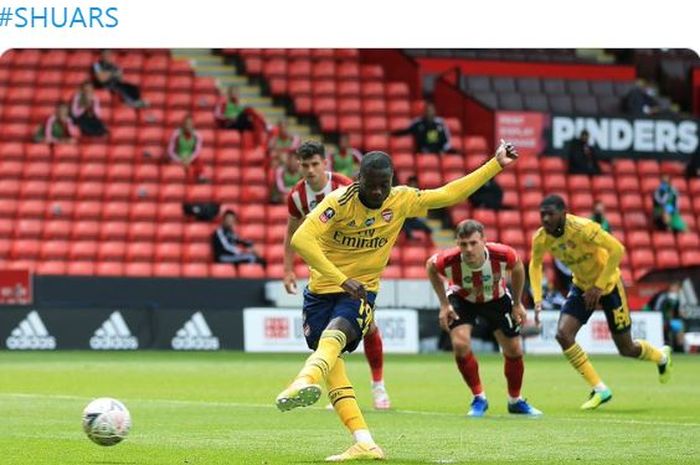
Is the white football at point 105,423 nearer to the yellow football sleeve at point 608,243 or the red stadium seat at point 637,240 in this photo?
the yellow football sleeve at point 608,243

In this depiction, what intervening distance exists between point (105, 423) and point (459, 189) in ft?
9.05

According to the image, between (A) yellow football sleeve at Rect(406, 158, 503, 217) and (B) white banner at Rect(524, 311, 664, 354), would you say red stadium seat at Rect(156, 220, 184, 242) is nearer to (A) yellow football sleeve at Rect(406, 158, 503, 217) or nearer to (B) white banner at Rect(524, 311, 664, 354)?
(B) white banner at Rect(524, 311, 664, 354)

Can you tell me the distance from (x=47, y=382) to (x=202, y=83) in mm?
16166

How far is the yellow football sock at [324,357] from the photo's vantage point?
9859 millimetres

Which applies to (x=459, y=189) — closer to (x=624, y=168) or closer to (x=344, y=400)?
(x=344, y=400)

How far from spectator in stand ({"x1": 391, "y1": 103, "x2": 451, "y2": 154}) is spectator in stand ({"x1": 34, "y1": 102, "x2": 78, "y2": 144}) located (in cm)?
676

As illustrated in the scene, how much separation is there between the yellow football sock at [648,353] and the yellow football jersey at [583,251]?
0.93 meters

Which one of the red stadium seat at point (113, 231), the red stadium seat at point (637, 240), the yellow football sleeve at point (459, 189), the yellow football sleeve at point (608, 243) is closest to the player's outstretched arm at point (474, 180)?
the yellow football sleeve at point (459, 189)

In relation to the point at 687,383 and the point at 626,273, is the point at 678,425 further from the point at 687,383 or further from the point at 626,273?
the point at 626,273

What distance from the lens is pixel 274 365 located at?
78.2ft

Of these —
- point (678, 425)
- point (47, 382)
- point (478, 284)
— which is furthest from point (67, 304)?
point (678, 425)

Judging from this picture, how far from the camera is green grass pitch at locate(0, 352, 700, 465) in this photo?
10.8 meters

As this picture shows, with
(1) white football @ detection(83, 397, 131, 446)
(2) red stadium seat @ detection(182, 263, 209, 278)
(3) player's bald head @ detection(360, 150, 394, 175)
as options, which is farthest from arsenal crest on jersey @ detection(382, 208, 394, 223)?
(2) red stadium seat @ detection(182, 263, 209, 278)

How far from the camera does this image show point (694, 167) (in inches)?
1443
